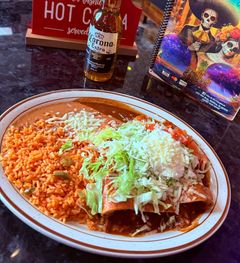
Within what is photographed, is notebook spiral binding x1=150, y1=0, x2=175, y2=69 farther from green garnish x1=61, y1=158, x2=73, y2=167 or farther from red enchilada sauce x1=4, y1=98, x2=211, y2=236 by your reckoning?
green garnish x1=61, y1=158, x2=73, y2=167

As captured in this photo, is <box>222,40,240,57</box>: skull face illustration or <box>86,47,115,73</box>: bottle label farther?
<box>86,47,115,73</box>: bottle label

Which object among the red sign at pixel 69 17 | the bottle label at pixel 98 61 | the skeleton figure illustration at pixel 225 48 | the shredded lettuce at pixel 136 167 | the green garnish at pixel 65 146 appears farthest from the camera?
the red sign at pixel 69 17

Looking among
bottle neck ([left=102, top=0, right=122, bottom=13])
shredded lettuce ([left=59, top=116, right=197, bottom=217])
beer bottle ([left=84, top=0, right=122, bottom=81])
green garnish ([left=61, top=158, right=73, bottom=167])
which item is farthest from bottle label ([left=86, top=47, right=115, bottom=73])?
green garnish ([left=61, top=158, right=73, bottom=167])

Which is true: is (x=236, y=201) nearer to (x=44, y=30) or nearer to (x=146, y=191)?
(x=146, y=191)

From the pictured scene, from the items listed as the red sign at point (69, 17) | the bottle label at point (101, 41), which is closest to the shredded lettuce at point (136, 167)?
the bottle label at point (101, 41)

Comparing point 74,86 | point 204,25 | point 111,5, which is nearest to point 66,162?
point 74,86

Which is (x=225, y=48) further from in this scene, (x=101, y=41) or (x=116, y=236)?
(x=116, y=236)

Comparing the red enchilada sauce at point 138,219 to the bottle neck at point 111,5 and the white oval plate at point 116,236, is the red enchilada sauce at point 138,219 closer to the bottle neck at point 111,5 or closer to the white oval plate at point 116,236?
the white oval plate at point 116,236
